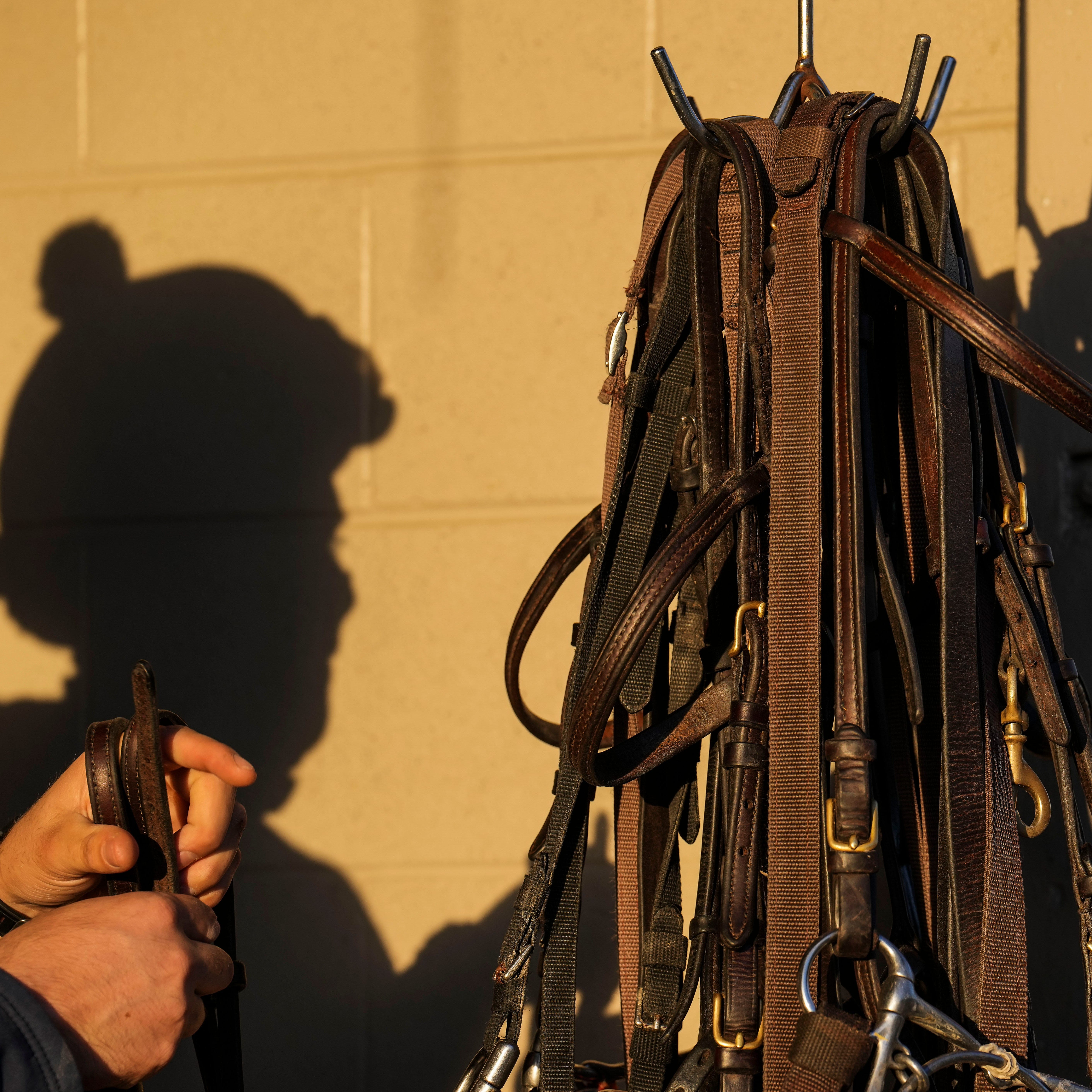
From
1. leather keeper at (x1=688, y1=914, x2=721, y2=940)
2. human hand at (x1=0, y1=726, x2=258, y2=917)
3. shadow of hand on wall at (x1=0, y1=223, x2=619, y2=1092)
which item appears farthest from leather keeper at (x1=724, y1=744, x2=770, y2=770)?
shadow of hand on wall at (x1=0, y1=223, x2=619, y2=1092)

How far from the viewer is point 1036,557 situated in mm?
770

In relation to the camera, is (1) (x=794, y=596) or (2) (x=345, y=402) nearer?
(1) (x=794, y=596)

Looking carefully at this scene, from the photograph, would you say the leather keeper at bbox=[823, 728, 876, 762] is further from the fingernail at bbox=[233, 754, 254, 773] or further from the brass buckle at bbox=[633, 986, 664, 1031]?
the fingernail at bbox=[233, 754, 254, 773]

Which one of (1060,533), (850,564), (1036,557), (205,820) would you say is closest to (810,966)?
(850,564)

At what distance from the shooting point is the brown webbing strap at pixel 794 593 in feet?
2.13

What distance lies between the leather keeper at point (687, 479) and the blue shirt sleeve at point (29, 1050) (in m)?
0.54

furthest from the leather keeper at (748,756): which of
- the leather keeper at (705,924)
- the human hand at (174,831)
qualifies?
the human hand at (174,831)

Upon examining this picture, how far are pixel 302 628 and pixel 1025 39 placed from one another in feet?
3.72

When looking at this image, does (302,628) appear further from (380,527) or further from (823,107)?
(823,107)

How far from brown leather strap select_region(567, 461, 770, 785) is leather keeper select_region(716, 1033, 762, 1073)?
0.19 meters

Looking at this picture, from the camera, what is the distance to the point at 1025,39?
3.98ft

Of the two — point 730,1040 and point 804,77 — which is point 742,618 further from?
point 804,77

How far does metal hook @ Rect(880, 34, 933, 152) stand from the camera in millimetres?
729

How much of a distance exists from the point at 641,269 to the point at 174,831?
1.88ft
